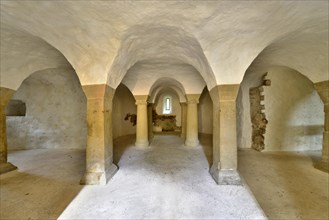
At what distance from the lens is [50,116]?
638 cm

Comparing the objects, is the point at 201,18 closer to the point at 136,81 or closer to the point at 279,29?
the point at 279,29

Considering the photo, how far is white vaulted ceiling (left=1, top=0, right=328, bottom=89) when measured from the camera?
212 centimetres

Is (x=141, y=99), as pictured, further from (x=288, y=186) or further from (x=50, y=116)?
(x=288, y=186)

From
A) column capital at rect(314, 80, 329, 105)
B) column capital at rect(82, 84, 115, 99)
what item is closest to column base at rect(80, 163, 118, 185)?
column capital at rect(82, 84, 115, 99)

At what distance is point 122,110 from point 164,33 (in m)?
7.01

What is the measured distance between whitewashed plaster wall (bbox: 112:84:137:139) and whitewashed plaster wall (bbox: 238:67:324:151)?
6.70 m

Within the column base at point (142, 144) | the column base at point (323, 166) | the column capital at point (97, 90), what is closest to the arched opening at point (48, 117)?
the column base at point (142, 144)

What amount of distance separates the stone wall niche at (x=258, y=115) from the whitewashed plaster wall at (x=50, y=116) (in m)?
6.47

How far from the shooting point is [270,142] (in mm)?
5680

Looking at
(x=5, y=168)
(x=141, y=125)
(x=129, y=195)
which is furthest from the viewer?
(x=141, y=125)

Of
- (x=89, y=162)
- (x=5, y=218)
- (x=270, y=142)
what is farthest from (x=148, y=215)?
(x=270, y=142)

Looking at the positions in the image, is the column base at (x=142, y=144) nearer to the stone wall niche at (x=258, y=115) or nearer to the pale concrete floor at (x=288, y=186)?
the pale concrete floor at (x=288, y=186)

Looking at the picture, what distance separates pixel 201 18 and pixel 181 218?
264cm

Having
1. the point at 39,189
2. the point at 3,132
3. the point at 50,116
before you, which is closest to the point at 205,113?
the point at 50,116
